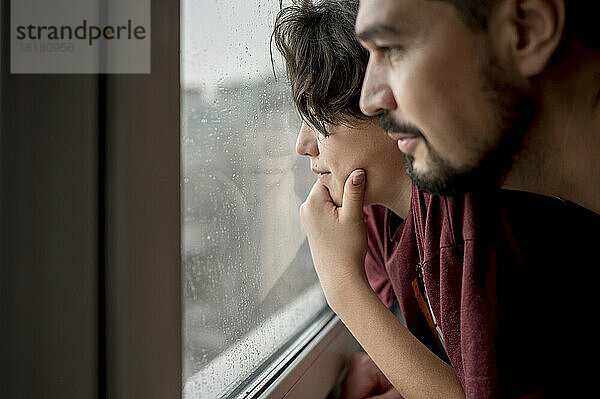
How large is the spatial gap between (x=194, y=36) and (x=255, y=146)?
0.95 ft

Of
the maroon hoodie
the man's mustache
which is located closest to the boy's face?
the maroon hoodie

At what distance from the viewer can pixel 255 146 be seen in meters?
0.93

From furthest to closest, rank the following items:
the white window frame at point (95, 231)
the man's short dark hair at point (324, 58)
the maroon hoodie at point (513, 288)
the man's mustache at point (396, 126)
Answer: the man's short dark hair at point (324, 58)
the maroon hoodie at point (513, 288)
the man's mustache at point (396, 126)
the white window frame at point (95, 231)

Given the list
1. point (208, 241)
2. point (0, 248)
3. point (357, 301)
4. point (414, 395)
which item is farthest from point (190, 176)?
point (414, 395)

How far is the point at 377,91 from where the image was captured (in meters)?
0.60

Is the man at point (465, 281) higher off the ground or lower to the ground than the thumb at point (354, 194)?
lower

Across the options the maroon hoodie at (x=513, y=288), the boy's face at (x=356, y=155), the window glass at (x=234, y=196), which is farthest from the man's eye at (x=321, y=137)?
the maroon hoodie at (x=513, y=288)

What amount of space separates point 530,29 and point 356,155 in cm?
43

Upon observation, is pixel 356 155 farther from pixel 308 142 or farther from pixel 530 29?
pixel 530 29

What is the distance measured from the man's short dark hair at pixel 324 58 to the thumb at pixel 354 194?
0.09 metres

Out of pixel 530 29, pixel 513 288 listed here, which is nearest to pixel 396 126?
pixel 530 29

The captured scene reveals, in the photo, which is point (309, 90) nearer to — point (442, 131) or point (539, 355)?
point (442, 131)

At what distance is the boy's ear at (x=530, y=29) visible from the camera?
0.51 metres

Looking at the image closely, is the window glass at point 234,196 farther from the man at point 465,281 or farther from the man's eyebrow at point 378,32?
the man's eyebrow at point 378,32
